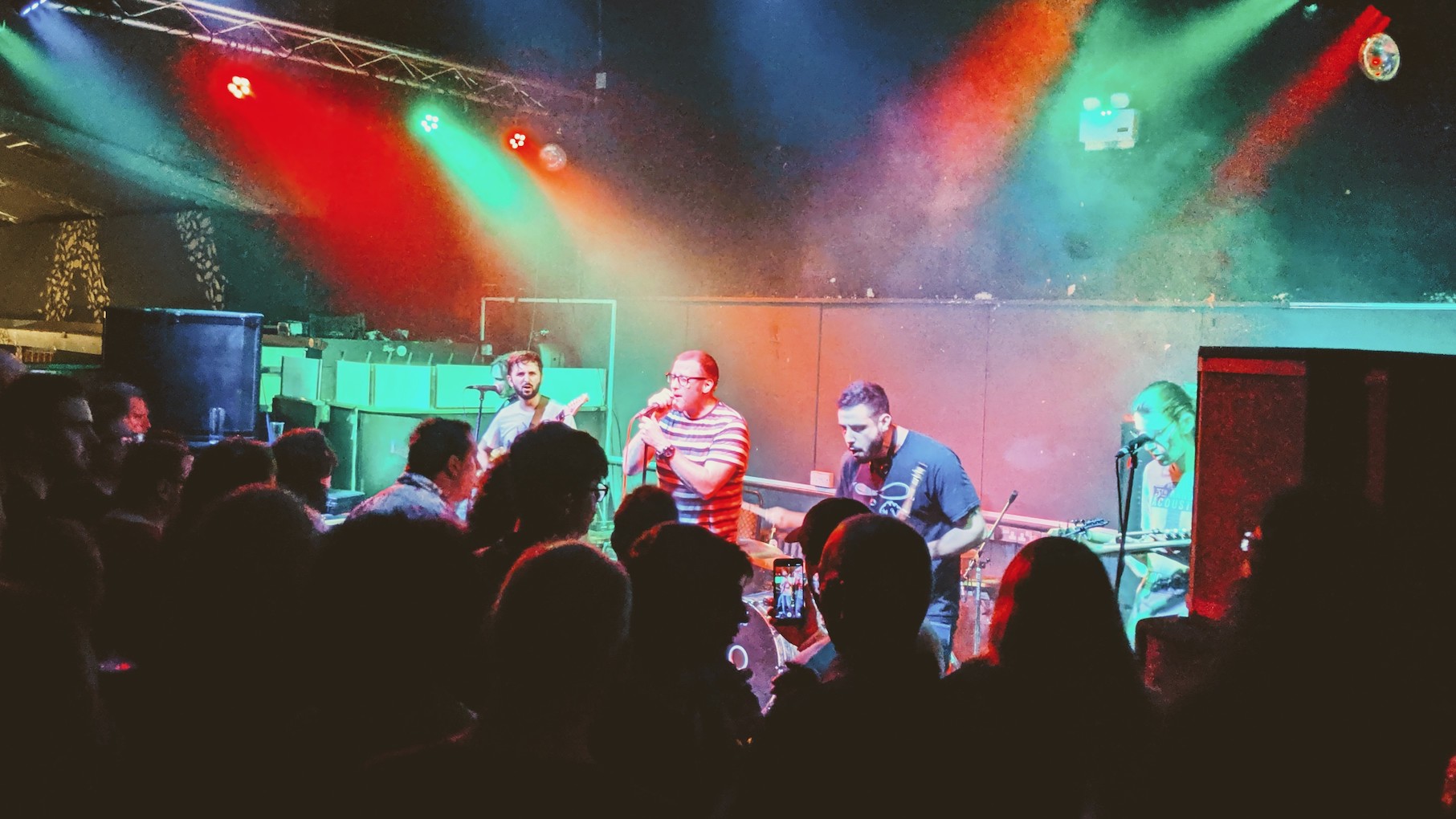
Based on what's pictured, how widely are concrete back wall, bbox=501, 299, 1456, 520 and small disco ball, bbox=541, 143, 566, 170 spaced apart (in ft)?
8.91

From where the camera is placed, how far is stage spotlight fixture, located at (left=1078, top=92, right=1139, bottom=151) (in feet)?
21.7

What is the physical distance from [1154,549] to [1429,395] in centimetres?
326

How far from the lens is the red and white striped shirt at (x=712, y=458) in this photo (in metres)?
4.41

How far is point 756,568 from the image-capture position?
4211 mm

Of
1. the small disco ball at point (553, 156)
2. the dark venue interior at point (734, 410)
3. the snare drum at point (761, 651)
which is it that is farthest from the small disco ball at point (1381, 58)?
the small disco ball at point (553, 156)

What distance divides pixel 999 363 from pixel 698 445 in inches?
133

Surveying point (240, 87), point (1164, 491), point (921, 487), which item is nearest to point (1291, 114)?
point (1164, 491)

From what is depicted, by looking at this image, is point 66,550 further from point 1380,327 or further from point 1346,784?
point 1380,327

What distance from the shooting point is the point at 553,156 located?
10438 mm

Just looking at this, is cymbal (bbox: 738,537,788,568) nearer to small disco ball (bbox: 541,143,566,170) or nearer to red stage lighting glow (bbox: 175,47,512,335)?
small disco ball (bbox: 541,143,566,170)

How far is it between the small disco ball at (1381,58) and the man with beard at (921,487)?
4074 mm

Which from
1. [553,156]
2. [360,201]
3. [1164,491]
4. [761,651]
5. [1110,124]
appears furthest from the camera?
[360,201]

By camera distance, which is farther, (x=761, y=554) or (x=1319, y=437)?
(x=761, y=554)

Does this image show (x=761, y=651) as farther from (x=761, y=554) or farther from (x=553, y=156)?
(x=553, y=156)
